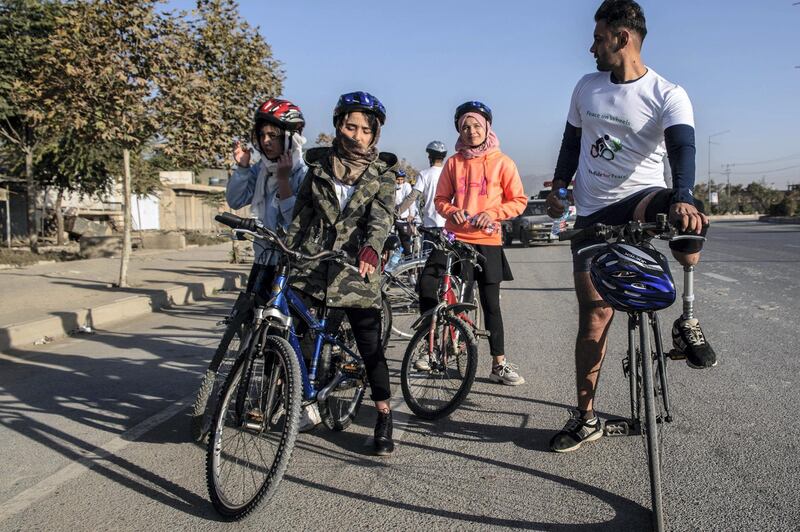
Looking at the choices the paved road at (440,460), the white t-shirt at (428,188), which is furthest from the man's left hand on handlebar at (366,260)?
the white t-shirt at (428,188)

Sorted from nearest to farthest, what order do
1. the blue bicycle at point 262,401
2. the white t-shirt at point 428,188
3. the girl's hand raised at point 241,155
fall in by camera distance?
the blue bicycle at point 262,401 < the girl's hand raised at point 241,155 < the white t-shirt at point 428,188

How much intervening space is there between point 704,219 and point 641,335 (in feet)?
1.80

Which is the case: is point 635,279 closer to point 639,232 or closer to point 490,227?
point 639,232

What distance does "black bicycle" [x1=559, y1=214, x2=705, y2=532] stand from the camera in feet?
9.31

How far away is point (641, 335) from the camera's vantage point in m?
3.03

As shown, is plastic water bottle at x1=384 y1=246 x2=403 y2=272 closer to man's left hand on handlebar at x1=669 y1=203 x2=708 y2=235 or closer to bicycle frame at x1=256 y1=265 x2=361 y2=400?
bicycle frame at x1=256 y1=265 x2=361 y2=400

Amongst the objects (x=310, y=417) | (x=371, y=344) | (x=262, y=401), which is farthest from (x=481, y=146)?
(x=262, y=401)

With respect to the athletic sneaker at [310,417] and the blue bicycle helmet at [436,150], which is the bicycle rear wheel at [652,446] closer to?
the athletic sneaker at [310,417]

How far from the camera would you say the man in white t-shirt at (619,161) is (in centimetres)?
326

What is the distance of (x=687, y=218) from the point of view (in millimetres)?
2908

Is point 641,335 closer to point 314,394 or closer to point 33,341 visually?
point 314,394

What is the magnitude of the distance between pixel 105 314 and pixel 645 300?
789 centimetres

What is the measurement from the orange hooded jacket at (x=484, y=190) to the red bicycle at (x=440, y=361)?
82cm

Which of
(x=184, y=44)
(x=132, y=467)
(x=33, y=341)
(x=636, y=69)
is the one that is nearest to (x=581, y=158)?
(x=636, y=69)
